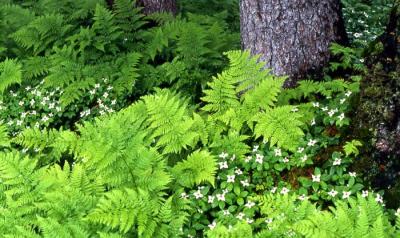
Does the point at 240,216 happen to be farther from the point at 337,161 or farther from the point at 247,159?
the point at 337,161

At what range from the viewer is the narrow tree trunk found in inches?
311

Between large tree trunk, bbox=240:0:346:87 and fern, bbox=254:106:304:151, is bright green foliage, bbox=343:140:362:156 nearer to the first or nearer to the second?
fern, bbox=254:106:304:151

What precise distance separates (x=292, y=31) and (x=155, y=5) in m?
3.31

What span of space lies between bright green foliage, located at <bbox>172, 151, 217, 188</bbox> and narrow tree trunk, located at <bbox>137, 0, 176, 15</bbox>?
4162 mm

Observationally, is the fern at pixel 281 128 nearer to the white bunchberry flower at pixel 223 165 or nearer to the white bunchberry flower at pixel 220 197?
the white bunchberry flower at pixel 223 165

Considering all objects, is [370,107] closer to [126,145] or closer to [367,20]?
[126,145]

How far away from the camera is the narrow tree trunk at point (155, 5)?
7902mm

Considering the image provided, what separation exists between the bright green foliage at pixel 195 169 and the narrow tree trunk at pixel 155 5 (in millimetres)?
4162

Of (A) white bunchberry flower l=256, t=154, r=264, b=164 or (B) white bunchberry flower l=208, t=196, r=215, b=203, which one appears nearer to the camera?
(B) white bunchberry flower l=208, t=196, r=215, b=203

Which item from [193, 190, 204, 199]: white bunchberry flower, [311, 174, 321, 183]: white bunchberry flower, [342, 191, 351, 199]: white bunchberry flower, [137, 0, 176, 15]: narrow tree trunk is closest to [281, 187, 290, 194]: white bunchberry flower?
[311, 174, 321, 183]: white bunchberry flower

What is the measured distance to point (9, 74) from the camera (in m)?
6.73

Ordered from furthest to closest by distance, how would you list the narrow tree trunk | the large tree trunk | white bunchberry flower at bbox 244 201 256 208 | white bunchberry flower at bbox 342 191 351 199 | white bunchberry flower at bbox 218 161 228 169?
the narrow tree trunk < the large tree trunk < white bunchberry flower at bbox 218 161 228 169 < white bunchberry flower at bbox 244 201 256 208 < white bunchberry flower at bbox 342 191 351 199

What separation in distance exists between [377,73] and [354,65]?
93cm

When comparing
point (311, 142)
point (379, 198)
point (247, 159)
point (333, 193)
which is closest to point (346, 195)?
point (333, 193)
